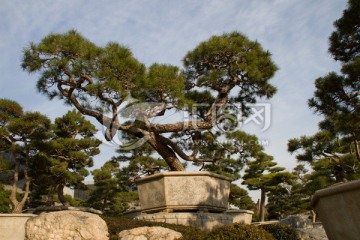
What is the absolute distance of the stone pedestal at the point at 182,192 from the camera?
5.95 meters

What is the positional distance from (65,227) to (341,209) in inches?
146

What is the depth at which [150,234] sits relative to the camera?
4.52m

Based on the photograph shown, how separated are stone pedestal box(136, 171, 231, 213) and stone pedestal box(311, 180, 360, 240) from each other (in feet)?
12.0

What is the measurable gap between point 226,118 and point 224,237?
429cm

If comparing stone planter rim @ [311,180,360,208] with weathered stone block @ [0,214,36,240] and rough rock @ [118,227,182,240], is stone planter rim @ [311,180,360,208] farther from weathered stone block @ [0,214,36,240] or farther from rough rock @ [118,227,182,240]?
weathered stone block @ [0,214,36,240]

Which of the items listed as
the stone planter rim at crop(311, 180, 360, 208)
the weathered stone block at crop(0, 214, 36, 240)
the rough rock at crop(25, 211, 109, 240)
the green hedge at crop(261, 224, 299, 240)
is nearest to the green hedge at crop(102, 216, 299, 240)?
the green hedge at crop(261, 224, 299, 240)

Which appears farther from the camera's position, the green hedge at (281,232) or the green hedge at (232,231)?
the green hedge at (281,232)

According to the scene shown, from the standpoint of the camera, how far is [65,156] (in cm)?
1277

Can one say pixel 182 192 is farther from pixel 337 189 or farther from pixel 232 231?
pixel 337 189

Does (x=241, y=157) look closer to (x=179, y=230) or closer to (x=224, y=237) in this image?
(x=179, y=230)

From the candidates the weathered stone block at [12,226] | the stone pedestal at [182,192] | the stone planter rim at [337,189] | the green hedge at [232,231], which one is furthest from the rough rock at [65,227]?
the weathered stone block at [12,226]

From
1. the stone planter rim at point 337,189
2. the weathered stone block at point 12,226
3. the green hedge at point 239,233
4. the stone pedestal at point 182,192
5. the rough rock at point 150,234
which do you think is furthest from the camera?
the weathered stone block at point 12,226

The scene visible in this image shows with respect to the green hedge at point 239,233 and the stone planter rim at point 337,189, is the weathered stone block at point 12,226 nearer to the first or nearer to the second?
the green hedge at point 239,233

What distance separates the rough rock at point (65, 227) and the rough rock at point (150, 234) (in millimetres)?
374
